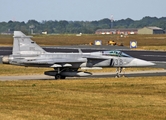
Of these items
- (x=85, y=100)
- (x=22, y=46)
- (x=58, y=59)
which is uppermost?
(x=22, y=46)

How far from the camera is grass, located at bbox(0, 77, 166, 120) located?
2007 cm

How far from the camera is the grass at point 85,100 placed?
20.1m

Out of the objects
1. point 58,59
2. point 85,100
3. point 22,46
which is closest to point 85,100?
point 85,100

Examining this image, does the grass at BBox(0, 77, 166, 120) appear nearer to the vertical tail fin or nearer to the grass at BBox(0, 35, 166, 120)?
the grass at BBox(0, 35, 166, 120)

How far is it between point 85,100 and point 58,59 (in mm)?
12433

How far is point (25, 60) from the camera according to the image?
36281 millimetres

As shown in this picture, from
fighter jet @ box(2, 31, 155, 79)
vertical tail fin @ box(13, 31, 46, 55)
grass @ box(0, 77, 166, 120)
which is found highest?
vertical tail fin @ box(13, 31, 46, 55)

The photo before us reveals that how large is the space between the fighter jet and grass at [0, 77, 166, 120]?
2952mm

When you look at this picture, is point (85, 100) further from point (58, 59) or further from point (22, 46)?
point (22, 46)

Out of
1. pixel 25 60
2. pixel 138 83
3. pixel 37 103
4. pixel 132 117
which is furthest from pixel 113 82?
pixel 132 117

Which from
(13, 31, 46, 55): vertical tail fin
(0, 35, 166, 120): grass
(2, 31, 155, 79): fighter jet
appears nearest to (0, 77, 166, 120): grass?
(0, 35, 166, 120): grass

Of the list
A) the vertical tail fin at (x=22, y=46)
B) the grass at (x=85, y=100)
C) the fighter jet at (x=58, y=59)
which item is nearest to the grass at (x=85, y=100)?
the grass at (x=85, y=100)

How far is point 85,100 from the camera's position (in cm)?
2431

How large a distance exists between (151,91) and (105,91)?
2.69 meters
